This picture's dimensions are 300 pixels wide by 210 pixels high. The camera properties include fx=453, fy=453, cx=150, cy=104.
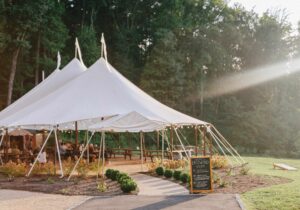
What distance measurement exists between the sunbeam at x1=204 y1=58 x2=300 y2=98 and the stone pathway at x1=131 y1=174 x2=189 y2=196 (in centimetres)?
2735

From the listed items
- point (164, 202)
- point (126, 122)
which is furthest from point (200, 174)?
point (126, 122)

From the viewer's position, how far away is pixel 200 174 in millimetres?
11617

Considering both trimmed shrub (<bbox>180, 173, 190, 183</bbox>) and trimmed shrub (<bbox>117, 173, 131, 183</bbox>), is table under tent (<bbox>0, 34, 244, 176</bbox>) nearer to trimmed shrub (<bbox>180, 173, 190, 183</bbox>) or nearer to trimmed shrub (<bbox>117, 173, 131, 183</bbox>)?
trimmed shrub (<bbox>117, 173, 131, 183</bbox>)

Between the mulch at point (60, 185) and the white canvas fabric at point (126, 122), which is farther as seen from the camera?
the white canvas fabric at point (126, 122)

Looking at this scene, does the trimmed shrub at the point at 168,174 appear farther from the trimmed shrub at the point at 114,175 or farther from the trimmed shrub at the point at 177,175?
the trimmed shrub at the point at 114,175

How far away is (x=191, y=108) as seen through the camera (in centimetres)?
4119

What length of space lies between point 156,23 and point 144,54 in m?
3.23

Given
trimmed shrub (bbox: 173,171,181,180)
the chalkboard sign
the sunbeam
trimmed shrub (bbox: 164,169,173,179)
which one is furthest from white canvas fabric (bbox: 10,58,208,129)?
the sunbeam

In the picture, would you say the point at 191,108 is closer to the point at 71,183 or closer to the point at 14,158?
the point at 14,158

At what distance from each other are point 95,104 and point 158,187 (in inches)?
192

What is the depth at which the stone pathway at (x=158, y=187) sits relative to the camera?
39.1ft

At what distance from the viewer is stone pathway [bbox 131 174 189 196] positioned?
11.9 m

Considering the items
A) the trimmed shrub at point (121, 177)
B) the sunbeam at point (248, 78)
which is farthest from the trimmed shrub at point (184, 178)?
the sunbeam at point (248, 78)

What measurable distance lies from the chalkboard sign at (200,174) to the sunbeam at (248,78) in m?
30.0
